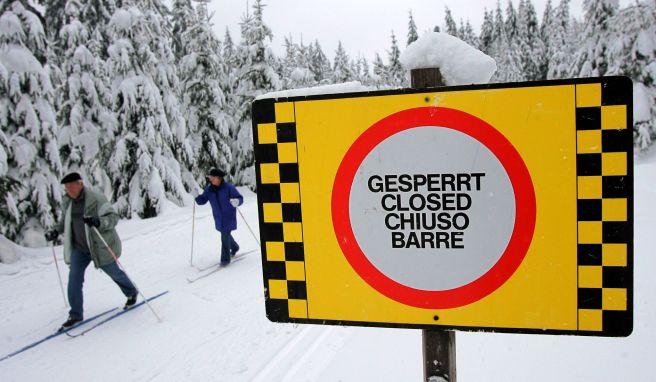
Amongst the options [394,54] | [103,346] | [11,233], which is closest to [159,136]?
[11,233]

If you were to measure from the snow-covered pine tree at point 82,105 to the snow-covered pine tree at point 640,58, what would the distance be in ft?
79.4

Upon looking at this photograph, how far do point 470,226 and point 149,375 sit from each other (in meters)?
4.58

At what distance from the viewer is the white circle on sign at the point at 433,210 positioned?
1.37 metres

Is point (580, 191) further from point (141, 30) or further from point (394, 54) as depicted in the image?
point (394, 54)

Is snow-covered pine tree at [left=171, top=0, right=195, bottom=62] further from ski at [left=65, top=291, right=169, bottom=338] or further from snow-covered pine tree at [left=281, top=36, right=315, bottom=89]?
ski at [left=65, top=291, right=169, bottom=338]

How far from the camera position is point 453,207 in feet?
4.58

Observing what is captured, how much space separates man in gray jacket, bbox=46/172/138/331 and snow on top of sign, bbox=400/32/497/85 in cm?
620

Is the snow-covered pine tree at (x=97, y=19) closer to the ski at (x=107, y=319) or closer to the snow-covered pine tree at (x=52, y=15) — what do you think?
the snow-covered pine tree at (x=52, y=15)

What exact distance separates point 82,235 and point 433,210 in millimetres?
6515

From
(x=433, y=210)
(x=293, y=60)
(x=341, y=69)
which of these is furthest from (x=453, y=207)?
(x=341, y=69)

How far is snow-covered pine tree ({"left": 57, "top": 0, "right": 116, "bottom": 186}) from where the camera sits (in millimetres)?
17609

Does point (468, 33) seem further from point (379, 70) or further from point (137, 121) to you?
point (137, 121)

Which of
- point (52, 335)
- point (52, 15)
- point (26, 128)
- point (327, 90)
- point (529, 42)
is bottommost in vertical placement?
point (52, 335)

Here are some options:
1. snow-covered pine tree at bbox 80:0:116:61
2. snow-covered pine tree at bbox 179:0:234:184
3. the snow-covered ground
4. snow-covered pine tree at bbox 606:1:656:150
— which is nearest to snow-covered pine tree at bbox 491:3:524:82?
snow-covered pine tree at bbox 606:1:656:150
